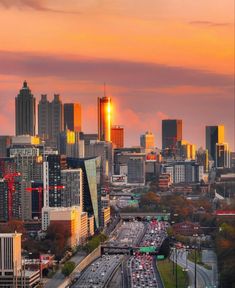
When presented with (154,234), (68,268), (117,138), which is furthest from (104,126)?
(68,268)

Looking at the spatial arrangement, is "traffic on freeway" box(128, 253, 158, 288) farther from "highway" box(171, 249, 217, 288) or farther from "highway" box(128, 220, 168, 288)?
"highway" box(171, 249, 217, 288)

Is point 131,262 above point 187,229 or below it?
below

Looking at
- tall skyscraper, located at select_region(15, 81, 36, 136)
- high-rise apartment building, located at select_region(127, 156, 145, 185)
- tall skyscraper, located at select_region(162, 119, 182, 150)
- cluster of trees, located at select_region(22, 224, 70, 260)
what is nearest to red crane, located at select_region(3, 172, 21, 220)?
cluster of trees, located at select_region(22, 224, 70, 260)

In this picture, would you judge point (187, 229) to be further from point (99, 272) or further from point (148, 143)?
point (148, 143)

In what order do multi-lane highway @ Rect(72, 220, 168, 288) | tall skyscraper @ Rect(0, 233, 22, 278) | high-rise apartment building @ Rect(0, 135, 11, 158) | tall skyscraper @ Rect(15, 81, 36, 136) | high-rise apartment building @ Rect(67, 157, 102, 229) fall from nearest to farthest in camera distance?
tall skyscraper @ Rect(0, 233, 22, 278)
multi-lane highway @ Rect(72, 220, 168, 288)
high-rise apartment building @ Rect(67, 157, 102, 229)
high-rise apartment building @ Rect(0, 135, 11, 158)
tall skyscraper @ Rect(15, 81, 36, 136)

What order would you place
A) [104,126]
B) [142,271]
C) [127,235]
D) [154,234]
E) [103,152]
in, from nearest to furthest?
[142,271]
[127,235]
[154,234]
[103,152]
[104,126]

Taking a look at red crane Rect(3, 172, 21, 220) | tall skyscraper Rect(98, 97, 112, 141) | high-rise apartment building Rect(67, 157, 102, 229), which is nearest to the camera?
red crane Rect(3, 172, 21, 220)

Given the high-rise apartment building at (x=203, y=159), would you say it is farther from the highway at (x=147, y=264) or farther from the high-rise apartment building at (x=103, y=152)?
the highway at (x=147, y=264)

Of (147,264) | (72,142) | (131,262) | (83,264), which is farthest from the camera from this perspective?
(72,142)

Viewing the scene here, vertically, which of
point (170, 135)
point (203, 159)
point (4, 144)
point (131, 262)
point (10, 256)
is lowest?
point (131, 262)
